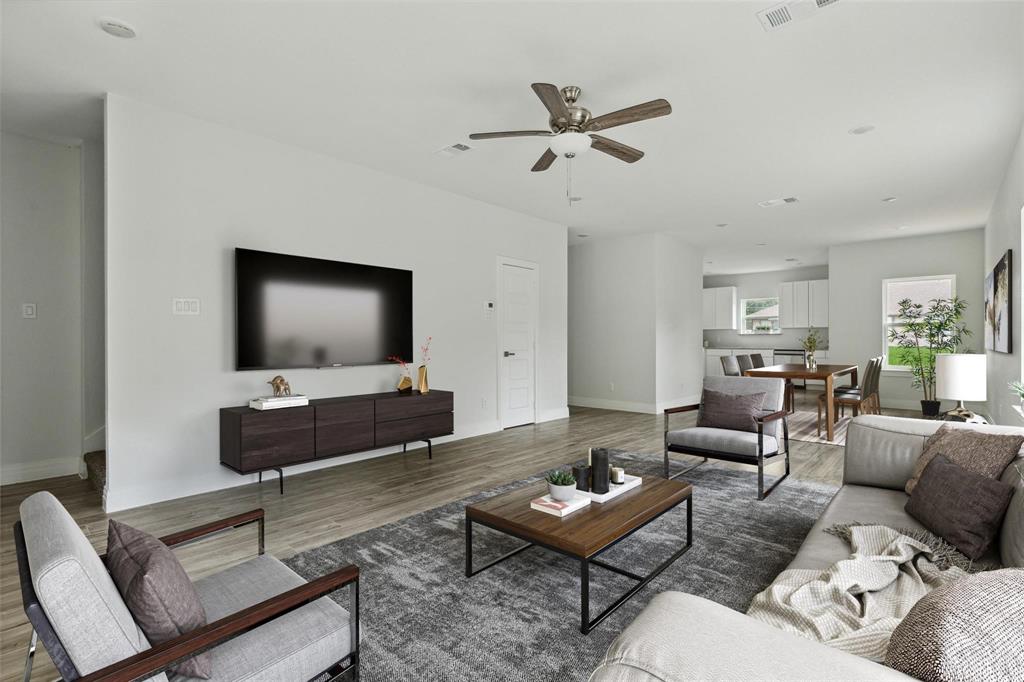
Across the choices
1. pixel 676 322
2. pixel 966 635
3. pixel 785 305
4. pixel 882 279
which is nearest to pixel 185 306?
pixel 966 635

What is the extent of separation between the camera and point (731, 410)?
4.16 meters

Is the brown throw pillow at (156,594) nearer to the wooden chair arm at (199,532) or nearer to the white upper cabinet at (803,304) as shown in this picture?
the wooden chair arm at (199,532)

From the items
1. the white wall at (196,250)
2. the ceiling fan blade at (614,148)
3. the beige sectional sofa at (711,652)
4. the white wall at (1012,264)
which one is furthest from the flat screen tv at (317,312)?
the white wall at (1012,264)

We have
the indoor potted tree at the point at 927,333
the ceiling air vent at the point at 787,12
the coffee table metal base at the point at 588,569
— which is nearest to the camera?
the coffee table metal base at the point at 588,569

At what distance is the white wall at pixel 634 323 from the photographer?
795cm

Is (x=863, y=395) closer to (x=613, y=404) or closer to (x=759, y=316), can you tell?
(x=613, y=404)

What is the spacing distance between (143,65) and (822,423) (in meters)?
7.99

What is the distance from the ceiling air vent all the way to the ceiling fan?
597 mm

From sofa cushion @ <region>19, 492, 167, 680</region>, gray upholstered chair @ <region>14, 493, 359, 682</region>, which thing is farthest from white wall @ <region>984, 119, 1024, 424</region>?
sofa cushion @ <region>19, 492, 167, 680</region>

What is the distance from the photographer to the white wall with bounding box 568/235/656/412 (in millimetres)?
7980

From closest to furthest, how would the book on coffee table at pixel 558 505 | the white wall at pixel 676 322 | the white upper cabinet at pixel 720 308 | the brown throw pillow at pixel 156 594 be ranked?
the brown throw pillow at pixel 156 594 < the book on coffee table at pixel 558 505 < the white wall at pixel 676 322 < the white upper cabinet at pixel 720 308

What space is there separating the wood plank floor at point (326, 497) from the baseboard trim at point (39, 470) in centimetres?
8

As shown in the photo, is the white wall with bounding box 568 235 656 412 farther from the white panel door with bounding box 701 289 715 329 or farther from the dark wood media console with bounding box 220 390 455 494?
the white panel door with bounding box 701 289 715 329

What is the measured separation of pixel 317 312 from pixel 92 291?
Answer: 191 centimetres
